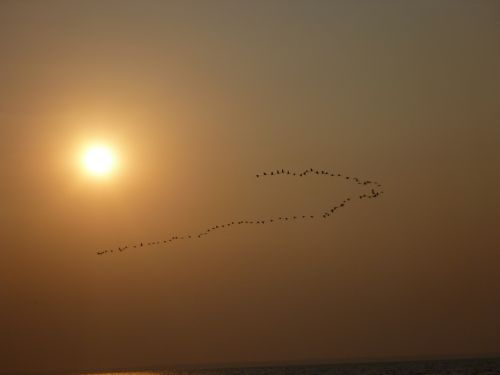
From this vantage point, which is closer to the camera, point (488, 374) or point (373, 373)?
point (488, 374)

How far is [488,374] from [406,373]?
100 ft

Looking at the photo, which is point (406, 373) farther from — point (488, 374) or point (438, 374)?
point (488, 374)

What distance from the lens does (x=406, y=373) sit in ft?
618

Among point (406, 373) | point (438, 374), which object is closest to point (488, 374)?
point (438, 374)

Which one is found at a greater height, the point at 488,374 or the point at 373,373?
the point at 373,373

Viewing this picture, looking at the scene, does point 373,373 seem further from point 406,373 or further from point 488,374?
point 488,374

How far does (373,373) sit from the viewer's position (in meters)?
197

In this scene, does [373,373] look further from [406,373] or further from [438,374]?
[438,374]

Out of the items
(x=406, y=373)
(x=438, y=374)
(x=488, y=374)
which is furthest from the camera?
(x=406, y=373)

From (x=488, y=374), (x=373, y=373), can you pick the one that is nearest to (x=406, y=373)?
(x=373, y=373)

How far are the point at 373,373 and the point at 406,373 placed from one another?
36.4ft

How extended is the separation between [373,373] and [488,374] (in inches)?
1631

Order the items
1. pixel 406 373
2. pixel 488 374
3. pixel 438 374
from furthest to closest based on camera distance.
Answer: pixel 406 373 < pixel 438 374 < pixel 488 374

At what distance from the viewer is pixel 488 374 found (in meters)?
161
